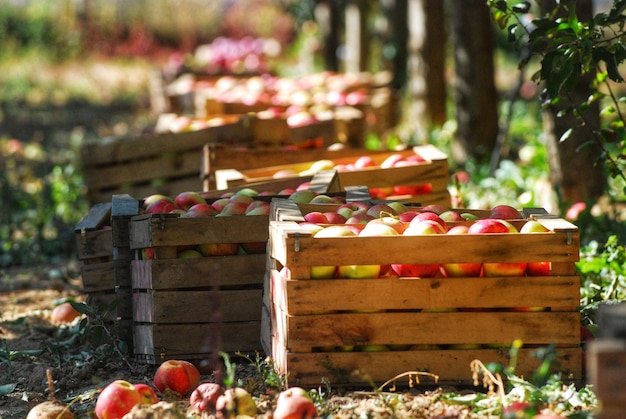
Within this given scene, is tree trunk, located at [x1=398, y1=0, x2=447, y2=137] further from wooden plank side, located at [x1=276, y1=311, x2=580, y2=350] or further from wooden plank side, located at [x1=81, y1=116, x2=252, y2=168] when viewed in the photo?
wooden plank side, located at [x1=276, y1=311, x2=580, y2=350]

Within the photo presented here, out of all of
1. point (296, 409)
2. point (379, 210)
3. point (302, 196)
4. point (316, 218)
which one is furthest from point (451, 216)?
point (296, 409)

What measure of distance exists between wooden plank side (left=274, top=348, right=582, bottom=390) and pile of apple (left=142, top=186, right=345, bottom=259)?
76 cm

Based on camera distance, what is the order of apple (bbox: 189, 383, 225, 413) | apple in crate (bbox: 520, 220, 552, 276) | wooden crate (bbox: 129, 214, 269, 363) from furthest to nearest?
wooden crate (bbox: 129, 214, 269, 363)
apple in crate (bbox: 520, 220, 552, 276)
apple (bbox: 189, 383, 225, 413)

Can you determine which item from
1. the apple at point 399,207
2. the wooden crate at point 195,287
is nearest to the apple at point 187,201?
the wooden crate at point 195,287

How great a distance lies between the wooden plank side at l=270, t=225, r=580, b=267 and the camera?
11.0 feet

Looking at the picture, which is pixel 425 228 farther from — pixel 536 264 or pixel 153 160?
pixel 153 160

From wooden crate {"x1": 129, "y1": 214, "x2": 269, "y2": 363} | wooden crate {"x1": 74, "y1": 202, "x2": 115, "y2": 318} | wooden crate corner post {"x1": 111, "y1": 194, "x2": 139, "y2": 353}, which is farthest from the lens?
wooden crate {"x1": 74, "y1": 202, "x2": 115, "y2": 318}

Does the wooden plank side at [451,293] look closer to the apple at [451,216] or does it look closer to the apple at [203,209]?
the apple at [451,216]

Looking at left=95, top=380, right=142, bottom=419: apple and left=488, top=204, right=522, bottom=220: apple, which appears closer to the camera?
left=95, top=380, right=142, bottom=419: apple

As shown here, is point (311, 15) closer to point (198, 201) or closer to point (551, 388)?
point (198, 201)

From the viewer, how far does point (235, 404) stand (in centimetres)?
292

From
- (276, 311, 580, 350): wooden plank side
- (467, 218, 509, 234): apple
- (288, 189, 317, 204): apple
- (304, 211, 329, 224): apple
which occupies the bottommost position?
(276, 311, 580, 350): wooden plank side

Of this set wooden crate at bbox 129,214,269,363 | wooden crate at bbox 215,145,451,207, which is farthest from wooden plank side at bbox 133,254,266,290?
wooden crate at bbox 215,145,451,207

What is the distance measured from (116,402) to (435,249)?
1.18 metres
